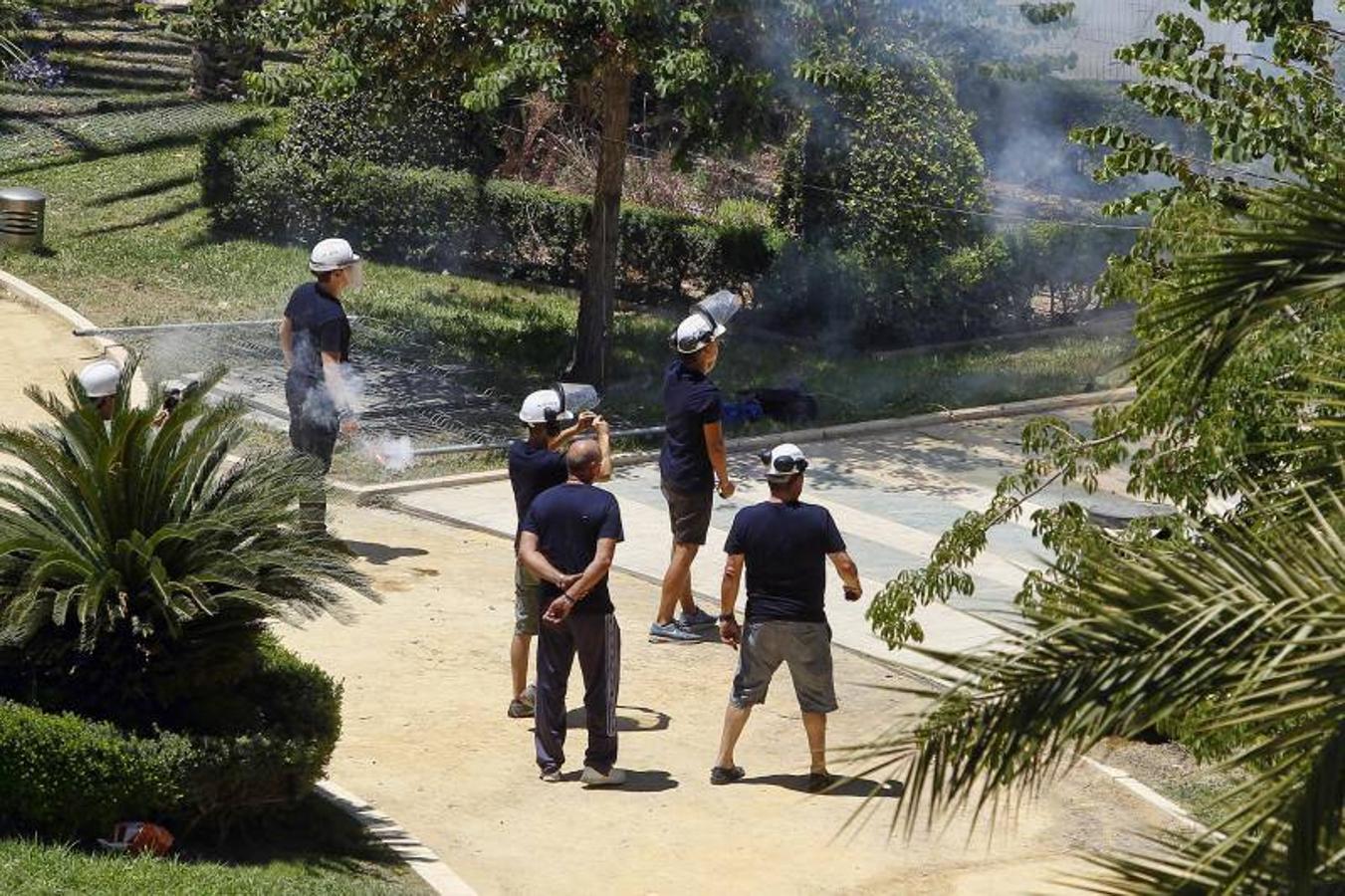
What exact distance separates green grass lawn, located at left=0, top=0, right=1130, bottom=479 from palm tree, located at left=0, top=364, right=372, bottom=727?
276 inches

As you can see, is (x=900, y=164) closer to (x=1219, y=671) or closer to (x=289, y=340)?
(x=289, y=340)

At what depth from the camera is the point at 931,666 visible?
11.0 m

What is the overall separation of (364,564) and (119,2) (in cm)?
2370

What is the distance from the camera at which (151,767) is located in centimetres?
717

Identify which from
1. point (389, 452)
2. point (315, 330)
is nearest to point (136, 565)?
point (315, 330)

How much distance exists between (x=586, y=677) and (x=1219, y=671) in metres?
4.92

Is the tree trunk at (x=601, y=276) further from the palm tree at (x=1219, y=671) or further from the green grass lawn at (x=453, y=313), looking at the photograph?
the palm tree at (x=1219, y=671)

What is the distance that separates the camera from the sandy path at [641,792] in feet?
26.3

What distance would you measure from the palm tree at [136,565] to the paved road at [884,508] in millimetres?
4516

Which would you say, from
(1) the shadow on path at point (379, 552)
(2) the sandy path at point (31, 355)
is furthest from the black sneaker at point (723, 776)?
(2) the sandy path at point (31, 355)

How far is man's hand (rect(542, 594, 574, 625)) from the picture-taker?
8484 millimetres

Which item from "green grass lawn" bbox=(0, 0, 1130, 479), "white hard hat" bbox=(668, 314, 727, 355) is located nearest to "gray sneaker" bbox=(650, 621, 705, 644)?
"white hard hat" bbox=(668, 314, 727, 355)

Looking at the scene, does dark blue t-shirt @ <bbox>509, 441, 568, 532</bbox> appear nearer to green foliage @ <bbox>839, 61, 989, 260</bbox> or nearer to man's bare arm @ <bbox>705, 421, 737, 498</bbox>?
man's bare arm @ <bbox>705, 421, 737, 498</bbox>

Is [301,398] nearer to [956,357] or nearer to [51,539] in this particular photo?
[51,539]
